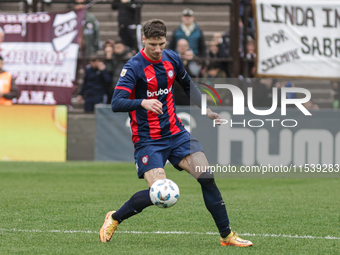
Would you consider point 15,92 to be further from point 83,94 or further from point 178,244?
point 178,244

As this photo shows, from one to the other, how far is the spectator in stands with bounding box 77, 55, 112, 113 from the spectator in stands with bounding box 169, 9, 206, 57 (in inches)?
65.6

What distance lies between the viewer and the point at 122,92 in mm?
5262

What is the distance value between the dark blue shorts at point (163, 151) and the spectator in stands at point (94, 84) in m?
8.36

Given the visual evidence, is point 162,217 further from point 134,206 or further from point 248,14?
point 248,14

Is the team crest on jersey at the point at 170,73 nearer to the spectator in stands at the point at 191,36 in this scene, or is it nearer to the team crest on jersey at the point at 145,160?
the team crest on jersey at the point at 145,160

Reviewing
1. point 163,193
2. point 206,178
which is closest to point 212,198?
point 206,178

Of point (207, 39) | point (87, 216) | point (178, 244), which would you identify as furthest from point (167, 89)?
point (207, 39)

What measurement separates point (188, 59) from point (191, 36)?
55 centimetres

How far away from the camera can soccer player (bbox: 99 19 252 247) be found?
538 centimetres

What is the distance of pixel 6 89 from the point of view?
44.4ft

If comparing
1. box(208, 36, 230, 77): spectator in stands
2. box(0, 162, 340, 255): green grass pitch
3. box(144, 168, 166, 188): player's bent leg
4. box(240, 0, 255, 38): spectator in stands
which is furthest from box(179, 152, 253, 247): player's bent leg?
box(240, 0, 255, 38): spectator in stands

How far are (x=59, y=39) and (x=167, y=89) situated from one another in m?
8.66

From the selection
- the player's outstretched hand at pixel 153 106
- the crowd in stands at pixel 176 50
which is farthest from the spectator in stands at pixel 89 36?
the player's outstretched hand at pixel 153 106

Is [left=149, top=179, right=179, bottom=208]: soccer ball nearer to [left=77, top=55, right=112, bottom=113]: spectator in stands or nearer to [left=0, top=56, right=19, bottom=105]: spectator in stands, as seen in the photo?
[left=77, top=55, right=112, bottom=113]: spectator in stands
